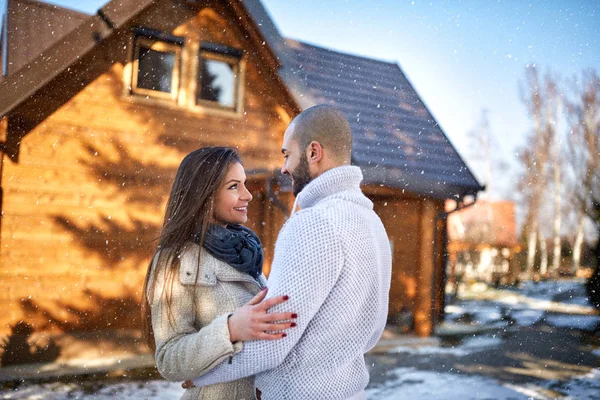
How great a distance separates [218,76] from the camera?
8.37m

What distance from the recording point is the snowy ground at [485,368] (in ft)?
18.0

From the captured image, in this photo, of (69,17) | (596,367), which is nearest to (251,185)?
(69,17)

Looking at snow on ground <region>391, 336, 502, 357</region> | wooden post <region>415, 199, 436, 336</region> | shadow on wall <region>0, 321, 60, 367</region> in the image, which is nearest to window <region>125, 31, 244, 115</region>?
shadow on wall <region>0, 321, 60, 367</region>

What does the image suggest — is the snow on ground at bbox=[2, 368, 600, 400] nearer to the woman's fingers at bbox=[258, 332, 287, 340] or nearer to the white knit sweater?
the white knit sweater

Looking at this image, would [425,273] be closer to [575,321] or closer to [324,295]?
[575,321]

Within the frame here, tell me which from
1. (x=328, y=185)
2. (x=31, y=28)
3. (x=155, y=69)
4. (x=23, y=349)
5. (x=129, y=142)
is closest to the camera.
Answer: (x=328, y=185)

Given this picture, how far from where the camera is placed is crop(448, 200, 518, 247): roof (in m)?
29.5

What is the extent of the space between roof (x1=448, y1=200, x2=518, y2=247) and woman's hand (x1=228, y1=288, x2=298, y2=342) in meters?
29.1

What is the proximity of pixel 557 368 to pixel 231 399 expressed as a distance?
733 cm

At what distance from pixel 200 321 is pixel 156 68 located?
22.9 feet

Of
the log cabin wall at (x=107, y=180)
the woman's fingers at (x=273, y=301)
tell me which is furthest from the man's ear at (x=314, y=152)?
the log cabin wall at (x=107, y=180)

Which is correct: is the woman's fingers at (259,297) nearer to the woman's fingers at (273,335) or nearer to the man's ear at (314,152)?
the woman's fingers at (273,335)

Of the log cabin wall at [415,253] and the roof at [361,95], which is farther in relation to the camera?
the log cabin wall at [415,253]

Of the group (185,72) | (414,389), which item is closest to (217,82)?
(185,72)
